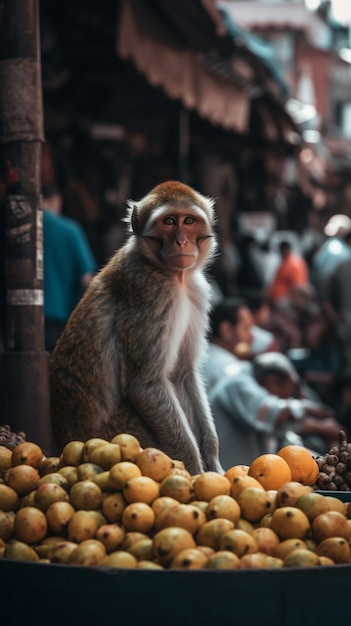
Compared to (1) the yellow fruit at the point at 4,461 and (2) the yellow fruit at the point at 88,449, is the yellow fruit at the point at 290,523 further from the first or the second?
(1) the yellow fruit at the point at 4,461

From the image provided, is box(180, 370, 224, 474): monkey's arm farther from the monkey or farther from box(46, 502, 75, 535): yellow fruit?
box(46, 502, 75, 535): yellow fruit

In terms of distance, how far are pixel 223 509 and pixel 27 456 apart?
658 mm

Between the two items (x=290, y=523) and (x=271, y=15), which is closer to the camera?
(x=290, y=523)

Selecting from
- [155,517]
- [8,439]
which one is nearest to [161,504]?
[155,517]

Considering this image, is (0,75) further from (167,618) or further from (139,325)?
(167,618)

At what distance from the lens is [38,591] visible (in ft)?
7.99

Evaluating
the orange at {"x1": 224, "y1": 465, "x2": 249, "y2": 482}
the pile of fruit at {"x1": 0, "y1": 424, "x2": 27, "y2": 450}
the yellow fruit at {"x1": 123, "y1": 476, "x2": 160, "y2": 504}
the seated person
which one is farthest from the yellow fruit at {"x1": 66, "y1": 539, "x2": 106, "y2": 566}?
the seated person

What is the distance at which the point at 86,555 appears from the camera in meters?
2.51

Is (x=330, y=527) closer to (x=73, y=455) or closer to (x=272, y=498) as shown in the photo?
(x=272, y=498)

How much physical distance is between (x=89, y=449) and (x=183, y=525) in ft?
1.67

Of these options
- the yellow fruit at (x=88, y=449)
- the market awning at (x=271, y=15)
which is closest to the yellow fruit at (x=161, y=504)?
the yellow fruit at (x=88, y=449)

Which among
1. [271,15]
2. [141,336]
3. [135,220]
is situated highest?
[271,15]

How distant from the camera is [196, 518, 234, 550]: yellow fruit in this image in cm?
262

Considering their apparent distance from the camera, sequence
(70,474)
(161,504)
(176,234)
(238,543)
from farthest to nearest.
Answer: (176,234)
(70,474)
(161,504)
(238,543)
